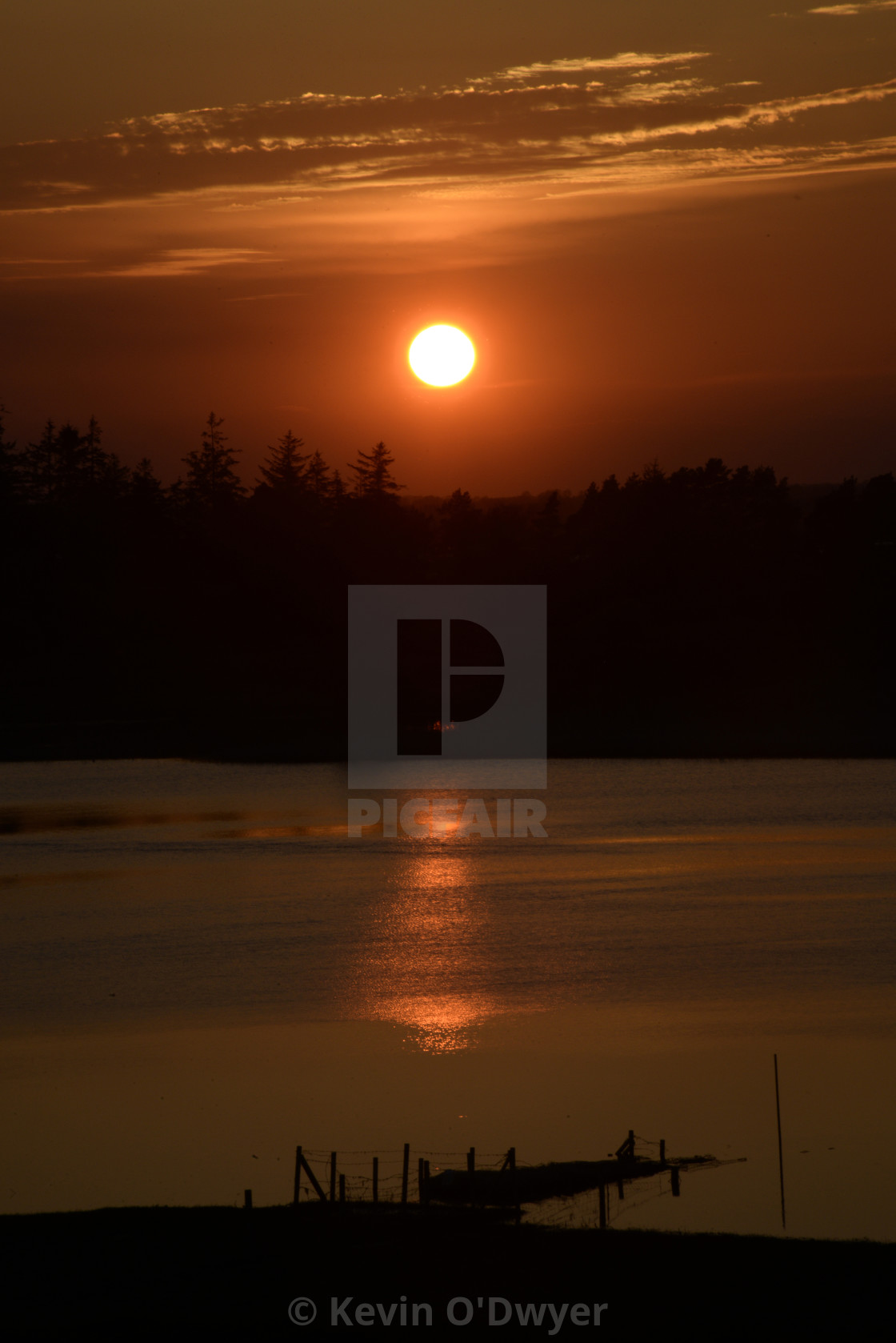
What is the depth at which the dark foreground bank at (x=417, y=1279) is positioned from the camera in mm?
10383

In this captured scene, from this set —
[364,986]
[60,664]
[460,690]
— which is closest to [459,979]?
[364,986]

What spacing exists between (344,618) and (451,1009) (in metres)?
79.0

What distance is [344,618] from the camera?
99.5m

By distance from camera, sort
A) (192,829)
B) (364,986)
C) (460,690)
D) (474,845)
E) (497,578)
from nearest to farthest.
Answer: (364,986) < (474,845) < (192,829) < (460,690) < (497,578)

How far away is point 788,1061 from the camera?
1831cm

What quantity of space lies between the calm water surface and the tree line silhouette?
101 feet

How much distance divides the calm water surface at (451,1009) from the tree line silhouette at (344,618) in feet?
101

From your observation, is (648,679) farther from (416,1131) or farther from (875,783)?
(416,1131)

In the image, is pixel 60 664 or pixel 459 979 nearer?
pixel 459 979

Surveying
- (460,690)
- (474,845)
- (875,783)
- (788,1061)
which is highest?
(460,690)

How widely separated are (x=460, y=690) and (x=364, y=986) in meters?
63.2

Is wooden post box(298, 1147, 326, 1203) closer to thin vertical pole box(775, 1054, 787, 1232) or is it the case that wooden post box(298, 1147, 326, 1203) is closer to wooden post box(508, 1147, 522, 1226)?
wooden post box(508, 1147, 522, 1226)

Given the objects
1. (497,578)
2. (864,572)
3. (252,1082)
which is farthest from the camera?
(497,578)

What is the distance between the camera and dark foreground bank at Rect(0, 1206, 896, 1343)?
1038 cm
